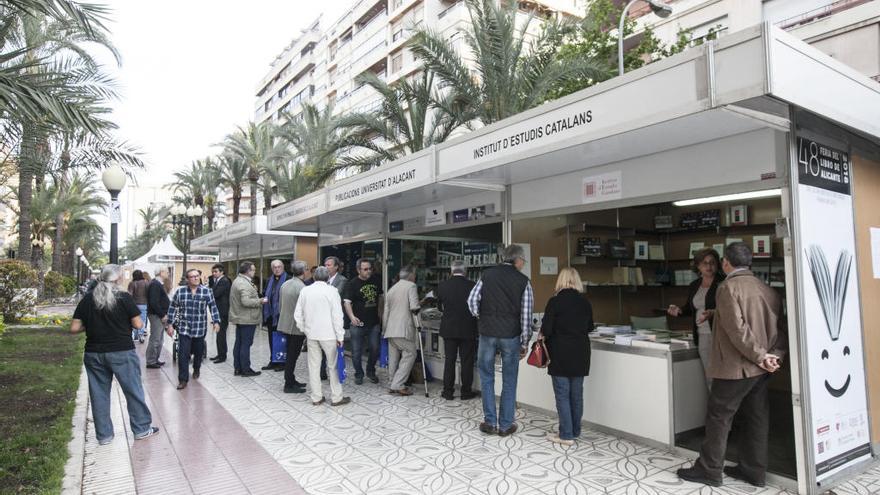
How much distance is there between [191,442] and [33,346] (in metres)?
8.14

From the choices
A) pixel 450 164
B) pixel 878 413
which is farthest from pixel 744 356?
pixel 450 164

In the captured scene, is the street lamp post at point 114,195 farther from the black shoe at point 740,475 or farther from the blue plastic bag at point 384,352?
the black shoe at point 740,475

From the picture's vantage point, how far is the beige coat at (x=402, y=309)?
715 cm

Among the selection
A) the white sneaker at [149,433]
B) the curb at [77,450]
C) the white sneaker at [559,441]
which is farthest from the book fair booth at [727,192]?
the curb at [77,450]

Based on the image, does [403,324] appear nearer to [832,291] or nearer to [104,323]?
[104,323]

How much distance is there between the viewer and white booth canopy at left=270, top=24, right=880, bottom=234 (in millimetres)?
3350

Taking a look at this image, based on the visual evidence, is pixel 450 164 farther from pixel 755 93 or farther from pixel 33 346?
pixel 33 346

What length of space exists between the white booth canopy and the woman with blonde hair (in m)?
1.08

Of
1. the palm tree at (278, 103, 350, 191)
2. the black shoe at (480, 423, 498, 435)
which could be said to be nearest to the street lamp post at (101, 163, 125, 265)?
the black shoe at (480, 423, 498, 435)

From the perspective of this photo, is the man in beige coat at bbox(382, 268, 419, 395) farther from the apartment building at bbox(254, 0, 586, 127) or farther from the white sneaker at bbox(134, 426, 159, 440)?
the apartment building at bbox(254, 0, 586, 127)

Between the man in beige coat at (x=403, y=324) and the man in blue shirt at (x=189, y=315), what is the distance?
2483mm

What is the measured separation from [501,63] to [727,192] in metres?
8.41

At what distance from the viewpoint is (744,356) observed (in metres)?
3.93

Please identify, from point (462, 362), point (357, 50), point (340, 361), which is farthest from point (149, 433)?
point (357, 50)
